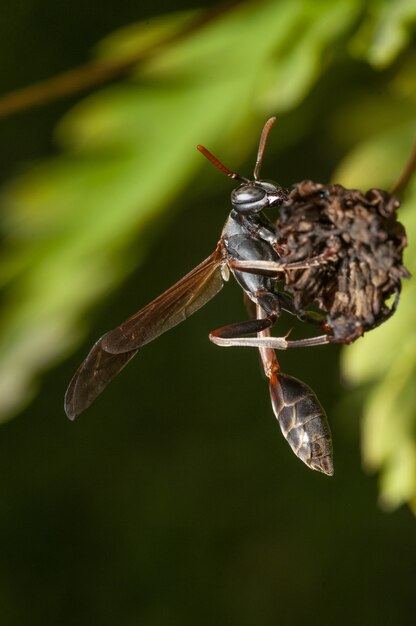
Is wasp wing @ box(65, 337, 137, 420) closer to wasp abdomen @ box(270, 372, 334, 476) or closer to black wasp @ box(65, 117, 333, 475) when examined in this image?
black wasp @ box(65, 117, 333, 475)

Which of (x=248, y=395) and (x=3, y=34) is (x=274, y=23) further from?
(x=248, y=395)

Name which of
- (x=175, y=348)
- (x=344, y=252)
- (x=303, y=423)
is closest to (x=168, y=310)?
(x=303, y=423)

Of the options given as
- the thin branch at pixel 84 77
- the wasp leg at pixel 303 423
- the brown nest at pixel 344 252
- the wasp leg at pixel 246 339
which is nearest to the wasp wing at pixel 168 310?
the wasp leg at pixel 246 339

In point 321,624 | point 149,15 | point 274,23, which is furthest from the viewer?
point 321,624

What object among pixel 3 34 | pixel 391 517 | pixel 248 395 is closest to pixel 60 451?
pixel 248 395

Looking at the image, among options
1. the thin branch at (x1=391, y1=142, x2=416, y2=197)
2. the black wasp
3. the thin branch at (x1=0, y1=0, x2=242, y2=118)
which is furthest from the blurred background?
the thin branch at (x1=391, y1=142, x2=416, y2=197)

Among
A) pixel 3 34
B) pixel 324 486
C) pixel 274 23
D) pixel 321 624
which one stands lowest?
pixel 321 624

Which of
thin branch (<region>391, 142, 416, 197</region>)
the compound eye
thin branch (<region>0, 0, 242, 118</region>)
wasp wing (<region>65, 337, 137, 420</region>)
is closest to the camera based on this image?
thin branch (<region>391, 142, 416, 197</region>)
